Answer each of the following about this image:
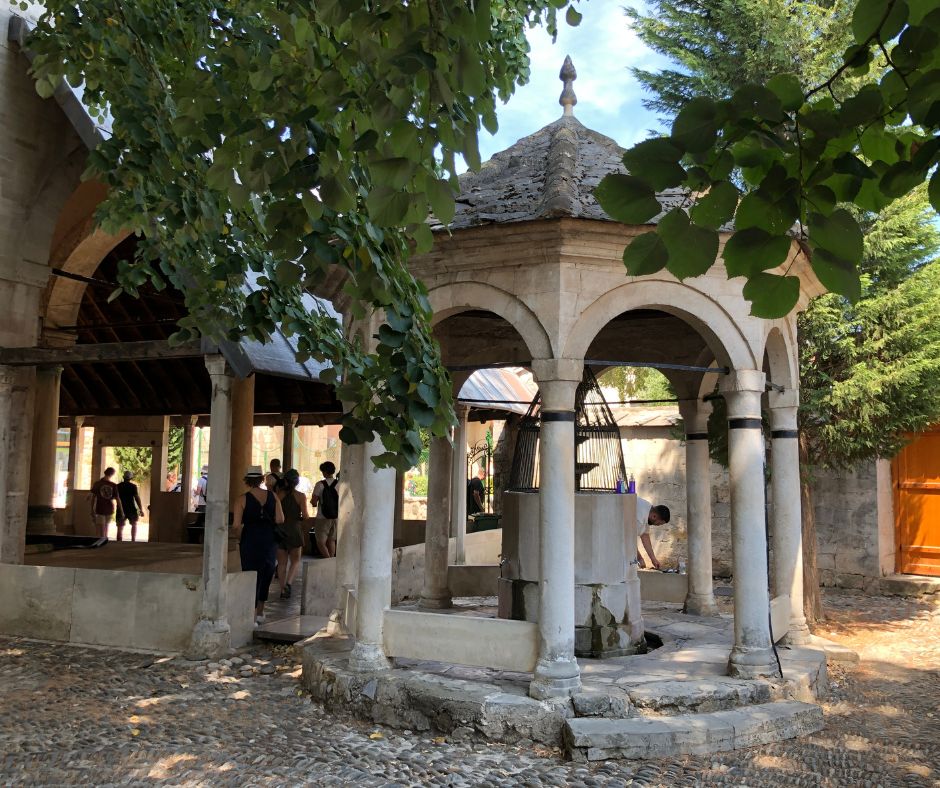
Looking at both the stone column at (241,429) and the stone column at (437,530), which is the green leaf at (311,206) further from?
the stone column at (241,429)

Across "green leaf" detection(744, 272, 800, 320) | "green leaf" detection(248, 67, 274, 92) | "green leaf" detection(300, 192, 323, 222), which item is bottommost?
"green leaf" detection(744, 272, 800, 320)

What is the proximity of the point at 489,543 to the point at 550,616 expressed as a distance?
740 cm

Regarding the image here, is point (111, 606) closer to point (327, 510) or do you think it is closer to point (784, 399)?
point (327, 510)

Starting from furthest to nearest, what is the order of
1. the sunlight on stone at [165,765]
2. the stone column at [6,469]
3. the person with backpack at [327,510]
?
the person with backpack at [327,510] < the stone column at [6,469] < the sunlight on stone at [165,765]

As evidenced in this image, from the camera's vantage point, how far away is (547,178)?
6.47 m

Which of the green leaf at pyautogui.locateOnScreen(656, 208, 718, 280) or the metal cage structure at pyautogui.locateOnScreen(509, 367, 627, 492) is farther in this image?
the metal cage structure at pyautogui.locateOnScreen(509, 367, 627, 492)

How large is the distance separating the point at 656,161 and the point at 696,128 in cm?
11

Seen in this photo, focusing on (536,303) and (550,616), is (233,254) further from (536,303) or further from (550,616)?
(550,616)

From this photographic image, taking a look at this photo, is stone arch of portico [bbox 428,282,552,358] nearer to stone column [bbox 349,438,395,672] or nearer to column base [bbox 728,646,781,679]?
stone column [bbox 349,438,395,672]

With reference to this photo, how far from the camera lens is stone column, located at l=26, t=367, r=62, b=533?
1135 centimetres

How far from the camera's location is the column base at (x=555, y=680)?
5316mm

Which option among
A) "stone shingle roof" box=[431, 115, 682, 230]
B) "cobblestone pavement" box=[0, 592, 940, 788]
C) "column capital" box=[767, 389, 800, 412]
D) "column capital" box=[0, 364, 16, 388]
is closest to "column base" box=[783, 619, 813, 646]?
"cobblestone pavement" box=[0, 592, 940, 788]

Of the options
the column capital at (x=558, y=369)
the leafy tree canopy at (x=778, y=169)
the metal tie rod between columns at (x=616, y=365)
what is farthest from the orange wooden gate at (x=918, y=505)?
the leafy tree canopy at (x=778, y=169)

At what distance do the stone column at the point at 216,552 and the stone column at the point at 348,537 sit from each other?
109 cm
